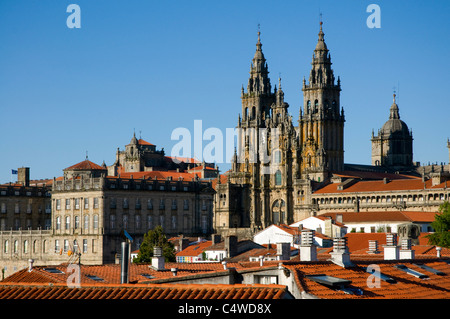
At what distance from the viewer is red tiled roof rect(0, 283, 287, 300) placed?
23219 mm

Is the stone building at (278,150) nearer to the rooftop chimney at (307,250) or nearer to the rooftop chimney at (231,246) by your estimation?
the rooftop chimney at (231,246)

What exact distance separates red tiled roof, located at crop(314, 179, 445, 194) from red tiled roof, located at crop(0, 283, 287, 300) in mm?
114897

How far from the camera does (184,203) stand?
11044cm

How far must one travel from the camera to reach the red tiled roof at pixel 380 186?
140250 millimetres

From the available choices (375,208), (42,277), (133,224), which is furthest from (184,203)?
(42,277)

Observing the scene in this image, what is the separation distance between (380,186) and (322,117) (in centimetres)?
2605

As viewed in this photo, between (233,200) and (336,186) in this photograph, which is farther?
(233,200)

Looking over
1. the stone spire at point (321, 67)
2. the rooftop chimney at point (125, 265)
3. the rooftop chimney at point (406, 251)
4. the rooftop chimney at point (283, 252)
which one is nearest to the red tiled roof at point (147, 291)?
the rooftop chimney at point (125, 265)

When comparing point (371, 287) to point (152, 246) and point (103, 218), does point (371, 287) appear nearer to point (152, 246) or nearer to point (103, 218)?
point (152, 246)

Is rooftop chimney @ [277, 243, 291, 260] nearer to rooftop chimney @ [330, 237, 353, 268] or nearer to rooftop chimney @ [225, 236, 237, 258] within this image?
rooftop chimney @ [225, 236, 237, 258]

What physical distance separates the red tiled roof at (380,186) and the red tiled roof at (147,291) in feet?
377

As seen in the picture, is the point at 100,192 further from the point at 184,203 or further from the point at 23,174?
the point at 23,174

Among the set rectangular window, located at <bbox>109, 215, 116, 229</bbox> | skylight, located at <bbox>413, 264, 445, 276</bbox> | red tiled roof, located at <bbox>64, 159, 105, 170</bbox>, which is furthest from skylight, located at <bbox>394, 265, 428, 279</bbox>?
red tiled roof, located at <bbox>64, 159, 105, 170</bbox>
